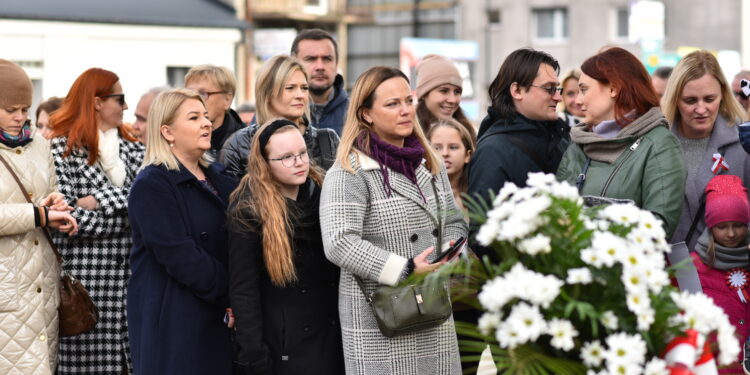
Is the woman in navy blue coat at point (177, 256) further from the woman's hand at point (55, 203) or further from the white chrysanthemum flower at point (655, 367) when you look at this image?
the white chrysanthemum flower at point (655, 367)

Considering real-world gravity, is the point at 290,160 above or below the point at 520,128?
below

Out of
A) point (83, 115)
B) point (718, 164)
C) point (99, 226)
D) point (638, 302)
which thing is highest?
point (83, 115)

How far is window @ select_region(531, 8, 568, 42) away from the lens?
113 ft

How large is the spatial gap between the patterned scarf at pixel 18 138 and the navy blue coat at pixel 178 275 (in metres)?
0.94

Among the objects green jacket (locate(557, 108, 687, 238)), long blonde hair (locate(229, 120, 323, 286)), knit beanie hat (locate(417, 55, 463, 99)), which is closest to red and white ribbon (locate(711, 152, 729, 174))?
green jacket (locate(557, 108, 687, 238))

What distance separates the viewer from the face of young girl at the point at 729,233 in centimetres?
455

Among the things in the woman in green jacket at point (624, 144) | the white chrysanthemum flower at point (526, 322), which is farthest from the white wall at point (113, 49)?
the white chrysanthemum flower at point (526, 322)

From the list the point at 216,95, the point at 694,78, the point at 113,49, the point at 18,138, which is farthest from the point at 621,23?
the point at 18,138

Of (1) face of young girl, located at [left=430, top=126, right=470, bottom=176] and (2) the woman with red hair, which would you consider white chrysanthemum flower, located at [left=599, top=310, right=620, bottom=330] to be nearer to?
(1) face of young girl, located at [left=430, top=126, right=470, bottom=176]

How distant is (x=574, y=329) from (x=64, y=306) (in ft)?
10.5

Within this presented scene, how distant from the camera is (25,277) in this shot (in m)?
5.06

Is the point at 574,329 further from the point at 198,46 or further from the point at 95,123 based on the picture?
the point at 198,46

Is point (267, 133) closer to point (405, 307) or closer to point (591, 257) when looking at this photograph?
point (405, 307)

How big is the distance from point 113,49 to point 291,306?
15.5m
